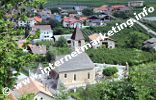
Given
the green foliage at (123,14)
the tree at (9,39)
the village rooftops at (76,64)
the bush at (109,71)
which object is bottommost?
the green foliage at (123,14)

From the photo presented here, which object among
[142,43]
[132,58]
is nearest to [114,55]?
[132,58]

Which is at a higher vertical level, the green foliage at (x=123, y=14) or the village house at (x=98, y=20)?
the green foliage at (x=123, y=14)

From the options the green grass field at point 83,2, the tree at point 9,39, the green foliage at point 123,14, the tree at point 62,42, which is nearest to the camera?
the tree at point 9,39

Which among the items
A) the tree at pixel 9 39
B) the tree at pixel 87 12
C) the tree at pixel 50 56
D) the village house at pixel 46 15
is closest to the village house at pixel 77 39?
the tree at pixel 50 56

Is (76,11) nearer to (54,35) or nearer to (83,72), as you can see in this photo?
(54,35)

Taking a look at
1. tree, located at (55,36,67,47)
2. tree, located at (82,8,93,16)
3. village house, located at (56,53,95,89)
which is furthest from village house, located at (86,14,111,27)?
village house, located at (56,53,95,89)

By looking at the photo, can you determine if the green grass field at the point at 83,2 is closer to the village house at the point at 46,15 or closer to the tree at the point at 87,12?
the tree at the point at 87,12

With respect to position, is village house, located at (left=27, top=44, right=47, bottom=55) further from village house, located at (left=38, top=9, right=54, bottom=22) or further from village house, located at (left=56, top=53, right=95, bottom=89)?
village house, located at (left=38, top=9, right=54, bottom=22)

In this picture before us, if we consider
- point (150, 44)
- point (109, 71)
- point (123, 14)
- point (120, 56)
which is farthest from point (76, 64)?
point (123, 14)

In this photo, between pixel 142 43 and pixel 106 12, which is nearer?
pixel 142 43
